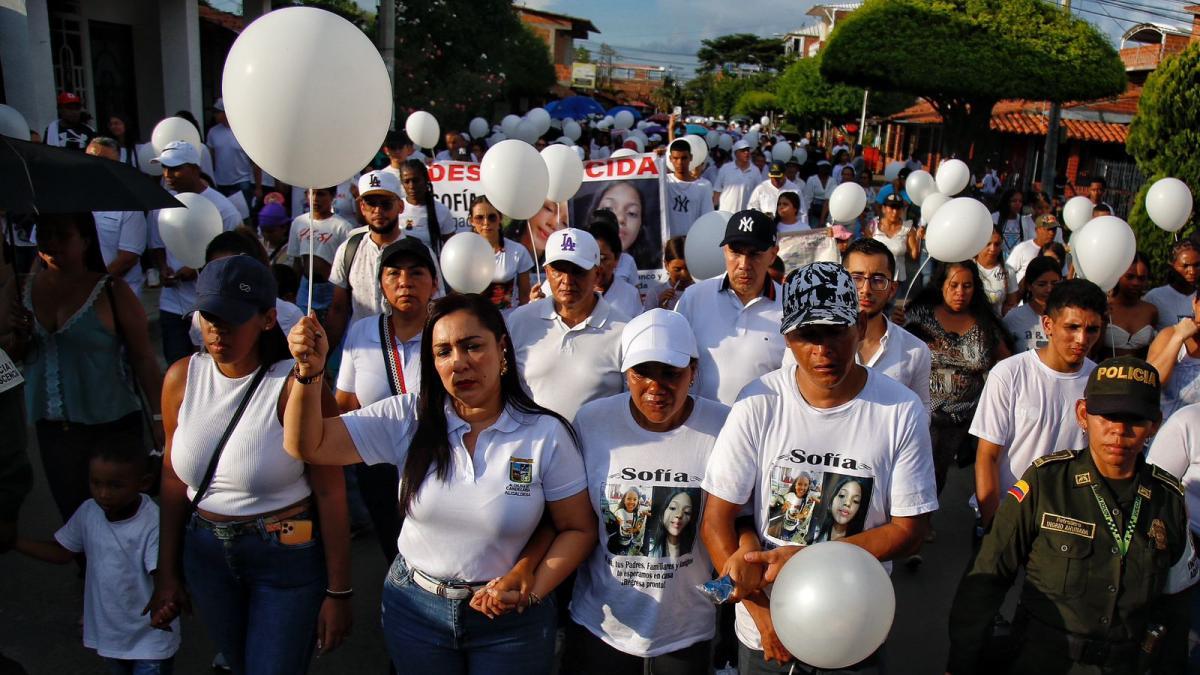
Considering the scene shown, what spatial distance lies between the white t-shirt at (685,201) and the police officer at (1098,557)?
5.06 m

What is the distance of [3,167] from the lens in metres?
3.41

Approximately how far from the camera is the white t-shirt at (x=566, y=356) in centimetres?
349

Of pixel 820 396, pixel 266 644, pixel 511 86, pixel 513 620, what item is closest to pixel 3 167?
pixel 266 644

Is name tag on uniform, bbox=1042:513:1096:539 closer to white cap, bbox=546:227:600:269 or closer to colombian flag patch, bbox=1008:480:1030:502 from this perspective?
colombian flag patch, bbox=1008:480:1030:502

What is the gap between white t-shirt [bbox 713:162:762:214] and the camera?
10352 mm

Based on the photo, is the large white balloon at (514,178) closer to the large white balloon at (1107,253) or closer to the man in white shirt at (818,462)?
the man in white shirt at (818,462)

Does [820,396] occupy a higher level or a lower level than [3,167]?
lower

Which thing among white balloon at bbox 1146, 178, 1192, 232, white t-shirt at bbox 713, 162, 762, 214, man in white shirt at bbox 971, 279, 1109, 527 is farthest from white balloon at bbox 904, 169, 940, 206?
man in white shirt at bbox 971, 279, 1109, 527

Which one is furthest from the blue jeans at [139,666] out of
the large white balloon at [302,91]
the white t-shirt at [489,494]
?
the large white balloon at [302,91]

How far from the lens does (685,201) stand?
24.9 feet

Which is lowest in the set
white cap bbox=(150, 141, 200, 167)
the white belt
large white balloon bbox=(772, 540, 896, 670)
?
the white belt

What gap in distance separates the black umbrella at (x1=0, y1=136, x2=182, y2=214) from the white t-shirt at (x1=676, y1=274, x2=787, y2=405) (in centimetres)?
242

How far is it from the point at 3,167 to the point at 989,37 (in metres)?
23.5

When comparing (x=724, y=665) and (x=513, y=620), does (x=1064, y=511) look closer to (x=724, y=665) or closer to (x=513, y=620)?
(x=724, y=665)
